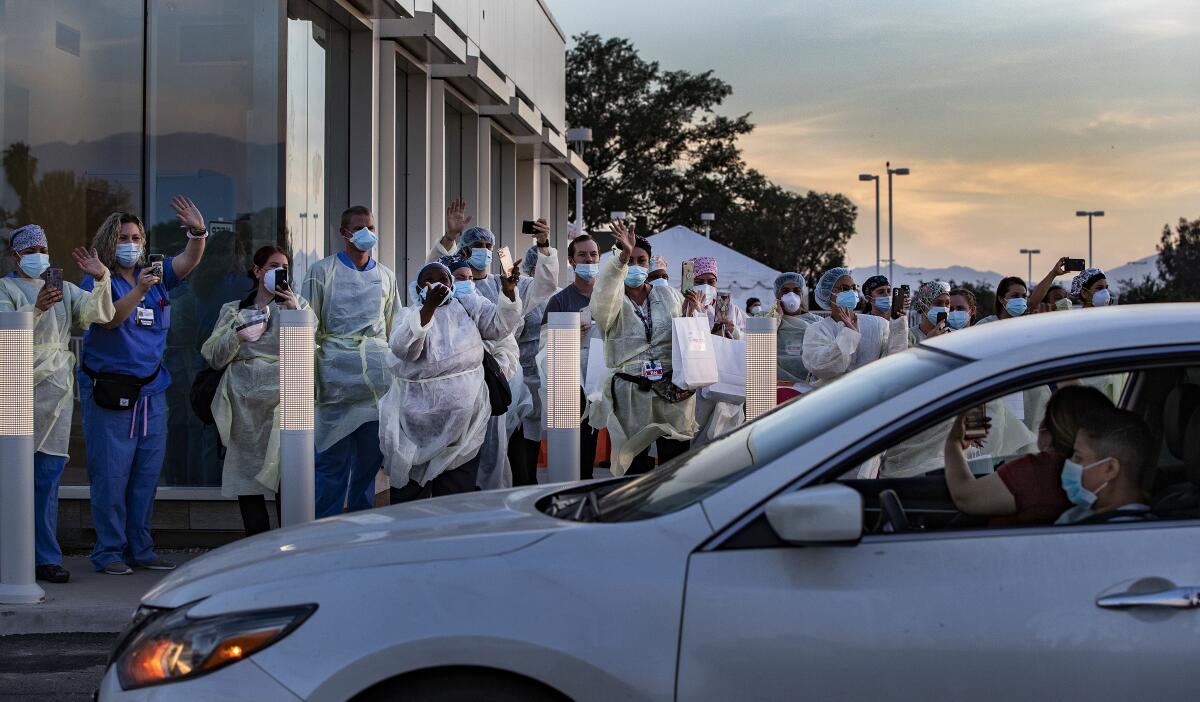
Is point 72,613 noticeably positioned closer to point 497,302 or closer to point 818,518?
point 497,302

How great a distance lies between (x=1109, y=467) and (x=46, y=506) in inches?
238

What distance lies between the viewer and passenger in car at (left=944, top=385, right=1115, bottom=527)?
367cm

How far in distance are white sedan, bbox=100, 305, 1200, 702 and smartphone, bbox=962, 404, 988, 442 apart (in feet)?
0.56

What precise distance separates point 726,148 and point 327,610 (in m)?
66.3

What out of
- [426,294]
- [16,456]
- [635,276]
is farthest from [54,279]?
[635,276]

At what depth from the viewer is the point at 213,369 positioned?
827 cm

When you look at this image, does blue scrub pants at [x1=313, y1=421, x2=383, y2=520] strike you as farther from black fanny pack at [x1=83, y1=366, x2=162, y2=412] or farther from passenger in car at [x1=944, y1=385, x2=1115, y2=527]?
passenger in car at [x1=944, y1=385, x2=1115, y2=527]

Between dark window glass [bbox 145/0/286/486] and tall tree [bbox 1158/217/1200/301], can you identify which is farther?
tall tree [bbox 1158/217/1200/301]

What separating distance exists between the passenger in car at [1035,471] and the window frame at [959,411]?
1.01 feet

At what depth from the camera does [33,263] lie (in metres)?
7.46

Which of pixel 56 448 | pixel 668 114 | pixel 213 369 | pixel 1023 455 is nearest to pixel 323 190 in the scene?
pixel 213 369

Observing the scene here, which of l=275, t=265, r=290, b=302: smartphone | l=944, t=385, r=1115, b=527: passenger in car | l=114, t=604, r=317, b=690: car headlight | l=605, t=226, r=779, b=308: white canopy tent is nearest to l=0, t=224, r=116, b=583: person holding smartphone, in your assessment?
l=275, t=265, r=290, b=302: smartphone

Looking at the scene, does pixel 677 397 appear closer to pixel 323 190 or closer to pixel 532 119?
pixel 323 190

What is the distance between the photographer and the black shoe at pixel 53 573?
7539 millimetres
